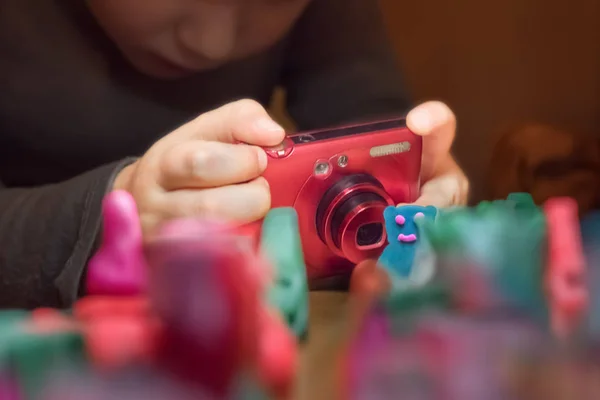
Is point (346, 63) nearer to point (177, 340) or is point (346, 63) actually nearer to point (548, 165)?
point (548, 165)

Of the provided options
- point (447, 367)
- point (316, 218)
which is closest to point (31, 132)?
point (316, 218)

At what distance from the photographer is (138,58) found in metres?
0.35

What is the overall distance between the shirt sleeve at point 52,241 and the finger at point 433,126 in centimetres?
12

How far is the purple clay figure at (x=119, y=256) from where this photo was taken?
165mm

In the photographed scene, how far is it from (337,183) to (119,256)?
0.10 meters

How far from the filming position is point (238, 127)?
25 cm

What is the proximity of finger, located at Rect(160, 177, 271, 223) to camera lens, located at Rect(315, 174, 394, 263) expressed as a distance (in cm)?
2

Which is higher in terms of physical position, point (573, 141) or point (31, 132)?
point (31, 132)

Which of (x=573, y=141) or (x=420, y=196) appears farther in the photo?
(x=573, y=141)

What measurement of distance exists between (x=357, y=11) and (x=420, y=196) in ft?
0.69

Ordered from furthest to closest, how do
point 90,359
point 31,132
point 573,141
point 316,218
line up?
point 573,141, point 31,132, point 316,218, point 90,359

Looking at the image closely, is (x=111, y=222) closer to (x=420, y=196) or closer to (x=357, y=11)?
(x=420, y=196)

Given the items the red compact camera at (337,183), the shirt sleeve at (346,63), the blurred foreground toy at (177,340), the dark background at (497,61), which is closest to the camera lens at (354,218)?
the red compact camera at (337,183)

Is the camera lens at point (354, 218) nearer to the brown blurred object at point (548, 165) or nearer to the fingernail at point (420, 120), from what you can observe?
the fingernail at point (420, 120)
